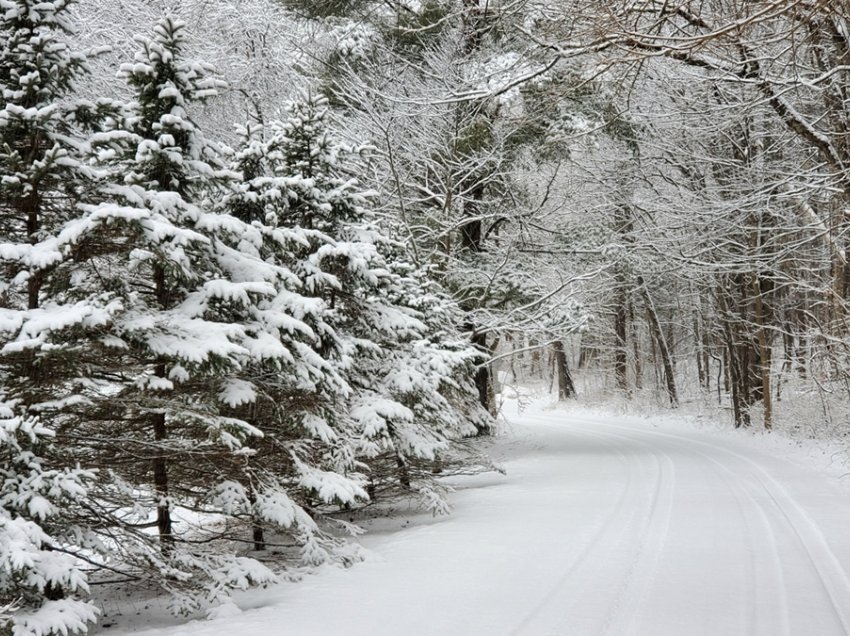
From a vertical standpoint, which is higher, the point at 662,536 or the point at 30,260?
the point at 30,260

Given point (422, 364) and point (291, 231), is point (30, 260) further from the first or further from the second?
point (422, 364)

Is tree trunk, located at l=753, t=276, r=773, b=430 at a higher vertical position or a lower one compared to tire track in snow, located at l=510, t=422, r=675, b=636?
higher

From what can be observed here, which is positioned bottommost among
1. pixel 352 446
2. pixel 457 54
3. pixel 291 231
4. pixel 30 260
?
pixel 352 446

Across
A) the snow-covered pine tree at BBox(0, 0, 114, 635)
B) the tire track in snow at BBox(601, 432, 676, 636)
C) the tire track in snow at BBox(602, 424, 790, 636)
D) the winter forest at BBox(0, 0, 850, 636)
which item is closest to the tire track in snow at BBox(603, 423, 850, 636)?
the tire track in snow at BBox(602, 424, 790, 636)

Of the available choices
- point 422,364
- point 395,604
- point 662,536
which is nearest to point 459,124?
point 422,364

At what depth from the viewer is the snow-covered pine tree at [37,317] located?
4.68m

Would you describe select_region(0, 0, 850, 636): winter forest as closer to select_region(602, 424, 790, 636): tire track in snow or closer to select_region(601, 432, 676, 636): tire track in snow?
select_region(601, 432, 676, 636): tire track in snow

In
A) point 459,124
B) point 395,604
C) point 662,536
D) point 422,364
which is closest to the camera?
point 395,604

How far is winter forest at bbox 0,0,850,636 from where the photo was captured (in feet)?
18.2

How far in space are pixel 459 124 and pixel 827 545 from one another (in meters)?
12.0

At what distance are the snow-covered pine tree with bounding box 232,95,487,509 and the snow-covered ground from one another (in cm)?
141

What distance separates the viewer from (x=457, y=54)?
16.1 metres

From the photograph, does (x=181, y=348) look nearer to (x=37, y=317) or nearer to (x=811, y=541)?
(x=37, y=317)

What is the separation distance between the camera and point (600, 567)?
6742mm
